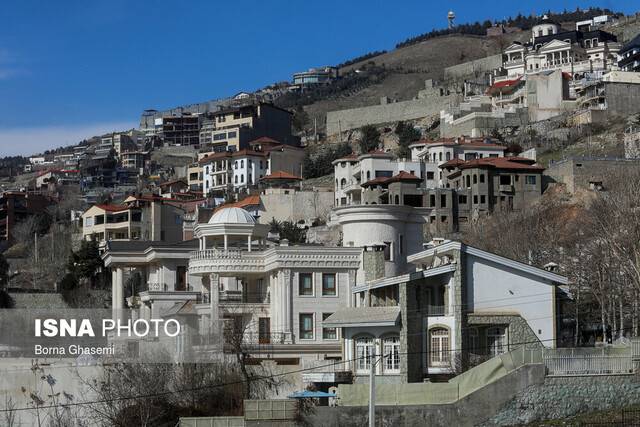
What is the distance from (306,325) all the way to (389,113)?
4314 inches

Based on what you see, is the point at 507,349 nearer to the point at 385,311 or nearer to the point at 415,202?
the point at 385,311

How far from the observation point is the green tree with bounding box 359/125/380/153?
484 ft

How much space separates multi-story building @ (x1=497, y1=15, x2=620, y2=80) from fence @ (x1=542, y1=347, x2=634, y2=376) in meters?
118

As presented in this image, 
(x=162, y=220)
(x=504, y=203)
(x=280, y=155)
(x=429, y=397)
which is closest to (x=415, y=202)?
(x=504, y=203)

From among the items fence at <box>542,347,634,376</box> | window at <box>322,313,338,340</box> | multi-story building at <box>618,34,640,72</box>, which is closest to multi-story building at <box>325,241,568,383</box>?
fence at <box>542,347,634,376</box>

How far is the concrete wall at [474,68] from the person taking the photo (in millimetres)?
180375

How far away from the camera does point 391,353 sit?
44406 mm

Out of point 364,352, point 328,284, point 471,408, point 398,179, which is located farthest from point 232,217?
point 398,179

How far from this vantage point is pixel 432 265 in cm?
4778

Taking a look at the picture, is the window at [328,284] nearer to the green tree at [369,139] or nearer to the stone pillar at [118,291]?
the stone pillar at [118,291]

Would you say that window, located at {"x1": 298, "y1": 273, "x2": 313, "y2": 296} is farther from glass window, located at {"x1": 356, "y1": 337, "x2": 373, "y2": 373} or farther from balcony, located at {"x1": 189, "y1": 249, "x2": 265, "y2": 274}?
glass window, located at {"x1": 356, "y1": 337, "x2": 373, "y2": 373}

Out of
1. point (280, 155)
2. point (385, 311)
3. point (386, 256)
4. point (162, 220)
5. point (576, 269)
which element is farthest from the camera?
point (280, 155)

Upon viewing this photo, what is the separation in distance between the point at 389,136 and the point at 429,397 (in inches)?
4392

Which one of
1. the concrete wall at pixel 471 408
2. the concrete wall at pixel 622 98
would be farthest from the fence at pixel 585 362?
the concrete wall at pixel 622 98
